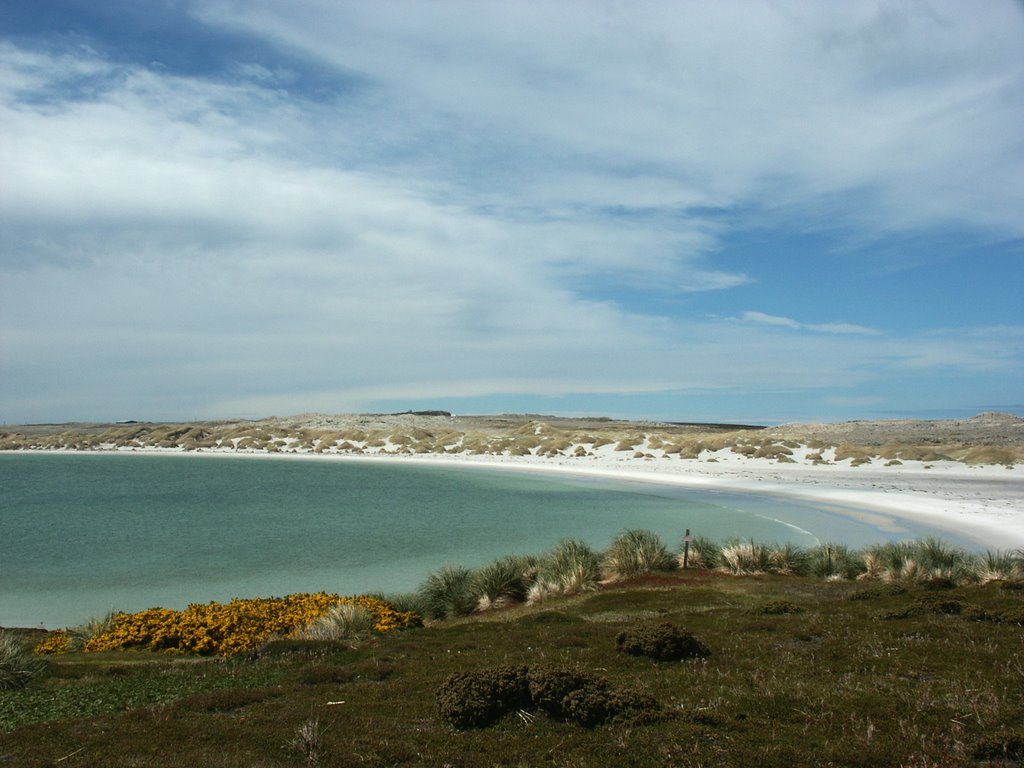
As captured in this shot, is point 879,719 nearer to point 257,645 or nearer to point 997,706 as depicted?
point 997,706

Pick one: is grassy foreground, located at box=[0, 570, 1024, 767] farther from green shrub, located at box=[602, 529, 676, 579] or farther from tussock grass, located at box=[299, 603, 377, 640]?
green shrub, located at box=[602, 529, 676, 579]

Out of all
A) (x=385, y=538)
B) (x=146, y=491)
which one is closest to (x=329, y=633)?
(x=385, y=538)

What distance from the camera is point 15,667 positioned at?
998cm

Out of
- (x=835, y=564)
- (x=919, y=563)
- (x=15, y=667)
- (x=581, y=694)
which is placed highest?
(x=581, y=694)

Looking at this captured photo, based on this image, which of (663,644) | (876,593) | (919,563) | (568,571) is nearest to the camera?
(663,644)

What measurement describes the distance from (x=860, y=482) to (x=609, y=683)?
137 feet

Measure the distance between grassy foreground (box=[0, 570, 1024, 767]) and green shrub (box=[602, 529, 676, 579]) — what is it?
7069mm

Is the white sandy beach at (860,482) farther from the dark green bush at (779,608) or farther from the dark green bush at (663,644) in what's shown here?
the dark green bush at (663,644)

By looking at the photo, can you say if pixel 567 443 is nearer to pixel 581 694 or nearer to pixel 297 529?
pixel 297 529

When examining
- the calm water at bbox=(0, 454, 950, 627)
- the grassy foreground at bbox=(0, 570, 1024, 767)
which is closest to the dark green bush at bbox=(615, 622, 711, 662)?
the grassy foreground at bbox=(0, 570, 1024, 767)

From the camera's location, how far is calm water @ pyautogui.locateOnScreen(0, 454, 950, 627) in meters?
20.7

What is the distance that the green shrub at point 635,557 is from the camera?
20.4 meters

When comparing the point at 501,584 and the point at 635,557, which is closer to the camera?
the point at 501,584

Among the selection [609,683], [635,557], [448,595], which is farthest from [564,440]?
[609,683]
